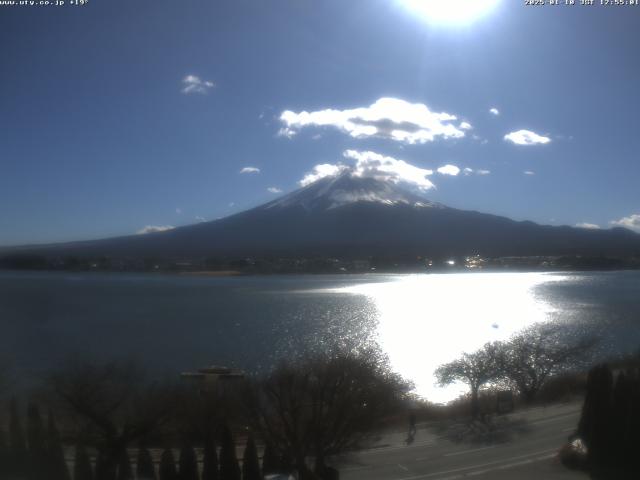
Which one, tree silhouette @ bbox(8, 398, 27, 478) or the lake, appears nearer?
tree silhouette @ bbox(8, 398, 27, 478)

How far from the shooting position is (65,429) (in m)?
Result: 4.74

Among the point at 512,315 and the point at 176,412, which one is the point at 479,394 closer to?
the point at 176,412

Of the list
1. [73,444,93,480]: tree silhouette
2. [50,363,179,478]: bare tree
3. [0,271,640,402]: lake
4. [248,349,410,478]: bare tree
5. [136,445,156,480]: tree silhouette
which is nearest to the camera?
[73,444,93,480]: tree silhouette

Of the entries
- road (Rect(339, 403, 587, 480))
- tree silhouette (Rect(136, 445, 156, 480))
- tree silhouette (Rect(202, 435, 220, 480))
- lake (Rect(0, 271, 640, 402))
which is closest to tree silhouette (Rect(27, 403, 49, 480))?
tree silhouette (Rect(136, 445, 156, 480))

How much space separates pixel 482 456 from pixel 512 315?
47.8ft

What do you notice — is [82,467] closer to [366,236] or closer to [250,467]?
[250,467]

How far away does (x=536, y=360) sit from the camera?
28.9ft

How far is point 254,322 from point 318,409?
10.2 metres

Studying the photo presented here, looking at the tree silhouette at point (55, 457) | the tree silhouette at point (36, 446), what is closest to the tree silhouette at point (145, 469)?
the tree silhouette at point (55, 457)

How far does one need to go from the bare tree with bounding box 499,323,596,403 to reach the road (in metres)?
2.20

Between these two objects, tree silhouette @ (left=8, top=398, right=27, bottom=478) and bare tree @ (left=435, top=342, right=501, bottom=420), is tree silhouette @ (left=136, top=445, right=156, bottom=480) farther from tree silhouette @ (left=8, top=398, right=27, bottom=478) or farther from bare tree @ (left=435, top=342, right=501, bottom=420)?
bare tree @ (left=435, top=342, right=501, bottom=420)

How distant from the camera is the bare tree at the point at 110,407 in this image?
431 cm

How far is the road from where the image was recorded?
14.4ft

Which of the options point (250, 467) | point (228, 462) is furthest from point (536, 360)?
point (228, 462)
